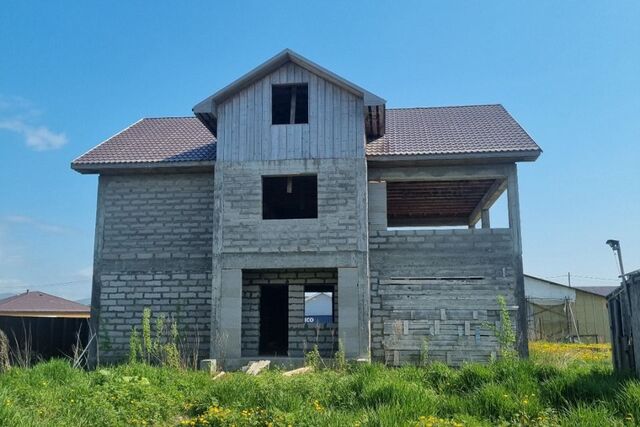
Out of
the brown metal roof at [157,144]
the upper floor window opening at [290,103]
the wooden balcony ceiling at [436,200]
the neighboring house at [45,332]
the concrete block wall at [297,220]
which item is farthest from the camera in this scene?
the wooden balcony ceiling at [436,200]

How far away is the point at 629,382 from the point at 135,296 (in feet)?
36.6

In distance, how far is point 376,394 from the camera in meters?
7.67

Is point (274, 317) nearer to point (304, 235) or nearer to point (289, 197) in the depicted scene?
point (289, 197)

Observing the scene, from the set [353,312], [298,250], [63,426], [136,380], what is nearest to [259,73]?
[298,250]

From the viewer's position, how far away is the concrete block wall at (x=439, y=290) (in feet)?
44.3

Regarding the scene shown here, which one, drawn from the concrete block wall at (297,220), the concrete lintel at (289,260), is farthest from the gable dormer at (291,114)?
the concrete lintel at (289,260)

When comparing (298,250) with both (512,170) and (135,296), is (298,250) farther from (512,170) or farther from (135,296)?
(512,170)

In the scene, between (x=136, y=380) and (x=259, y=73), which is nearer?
(x=136, y=380)

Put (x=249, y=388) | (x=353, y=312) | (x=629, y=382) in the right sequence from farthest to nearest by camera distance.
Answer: (x=353, y=312) → (x=249, y=388) → (x=629, y=382)

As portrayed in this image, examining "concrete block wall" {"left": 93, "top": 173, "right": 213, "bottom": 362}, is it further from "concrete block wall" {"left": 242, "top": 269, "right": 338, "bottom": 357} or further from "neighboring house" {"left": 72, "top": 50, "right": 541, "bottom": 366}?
"concrete block wall" {"left": 242, "top": 269, "right": 338, "bottom": 357}

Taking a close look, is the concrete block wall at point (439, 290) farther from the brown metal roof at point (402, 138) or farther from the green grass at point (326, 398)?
the green grass at point (326, 398)

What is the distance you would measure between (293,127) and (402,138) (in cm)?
313

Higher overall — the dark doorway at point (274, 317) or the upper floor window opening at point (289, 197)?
the upper floor window opening at point (289, 197)

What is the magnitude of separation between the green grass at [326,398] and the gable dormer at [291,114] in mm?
6252
